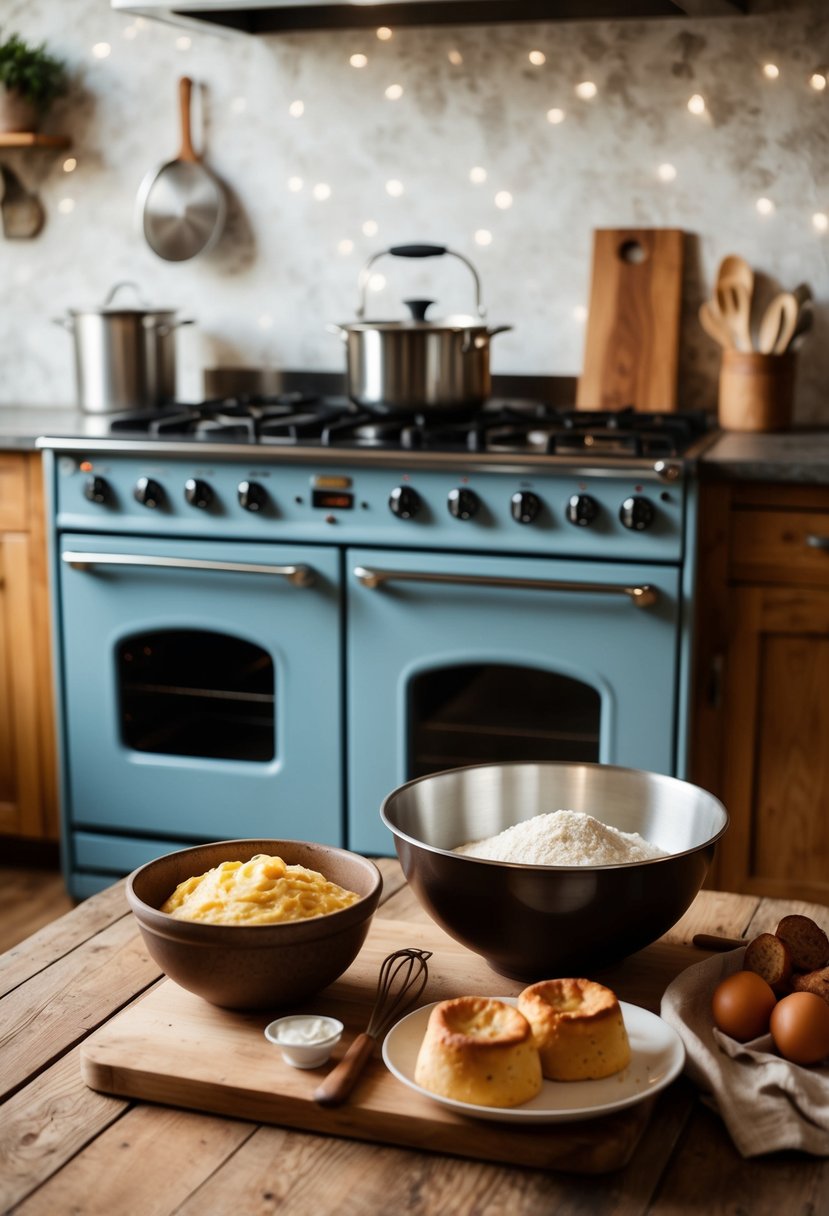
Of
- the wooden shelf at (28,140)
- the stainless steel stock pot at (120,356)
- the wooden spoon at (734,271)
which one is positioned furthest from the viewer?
the wooden shelf at (28,140)

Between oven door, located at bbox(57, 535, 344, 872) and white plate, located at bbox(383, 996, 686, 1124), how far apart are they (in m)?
1.67

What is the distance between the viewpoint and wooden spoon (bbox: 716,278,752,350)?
2926 millimetres

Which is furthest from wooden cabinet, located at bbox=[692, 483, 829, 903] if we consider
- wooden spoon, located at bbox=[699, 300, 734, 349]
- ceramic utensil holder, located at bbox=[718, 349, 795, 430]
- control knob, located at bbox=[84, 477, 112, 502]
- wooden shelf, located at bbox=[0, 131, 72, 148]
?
wooden shelf, located at bbox=[0, 131, 72, 148]

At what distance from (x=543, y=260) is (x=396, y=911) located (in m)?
2.12

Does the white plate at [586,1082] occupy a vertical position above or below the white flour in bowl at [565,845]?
below

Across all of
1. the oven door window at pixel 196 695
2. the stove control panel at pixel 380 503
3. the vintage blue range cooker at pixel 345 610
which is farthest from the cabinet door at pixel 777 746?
the oven door window at pixel 196 695

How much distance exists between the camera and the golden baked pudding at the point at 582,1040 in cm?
94

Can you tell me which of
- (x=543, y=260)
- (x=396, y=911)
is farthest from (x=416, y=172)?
(x=396, y=911)

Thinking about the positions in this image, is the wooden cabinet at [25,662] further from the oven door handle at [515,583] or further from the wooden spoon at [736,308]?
the wooden spoon at [736,308]

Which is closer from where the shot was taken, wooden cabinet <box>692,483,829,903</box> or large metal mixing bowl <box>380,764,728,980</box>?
large metal mixing bowl <box>380,764,728,980</box>

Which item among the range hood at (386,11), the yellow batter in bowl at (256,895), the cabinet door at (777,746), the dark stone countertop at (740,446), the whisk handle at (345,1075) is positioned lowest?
the cabinet door at (777,746)

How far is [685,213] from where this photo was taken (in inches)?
118

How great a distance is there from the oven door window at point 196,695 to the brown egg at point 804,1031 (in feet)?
6.06

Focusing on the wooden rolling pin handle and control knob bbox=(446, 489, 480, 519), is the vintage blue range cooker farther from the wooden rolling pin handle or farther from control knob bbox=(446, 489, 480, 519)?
the wooden rolling pin handle
